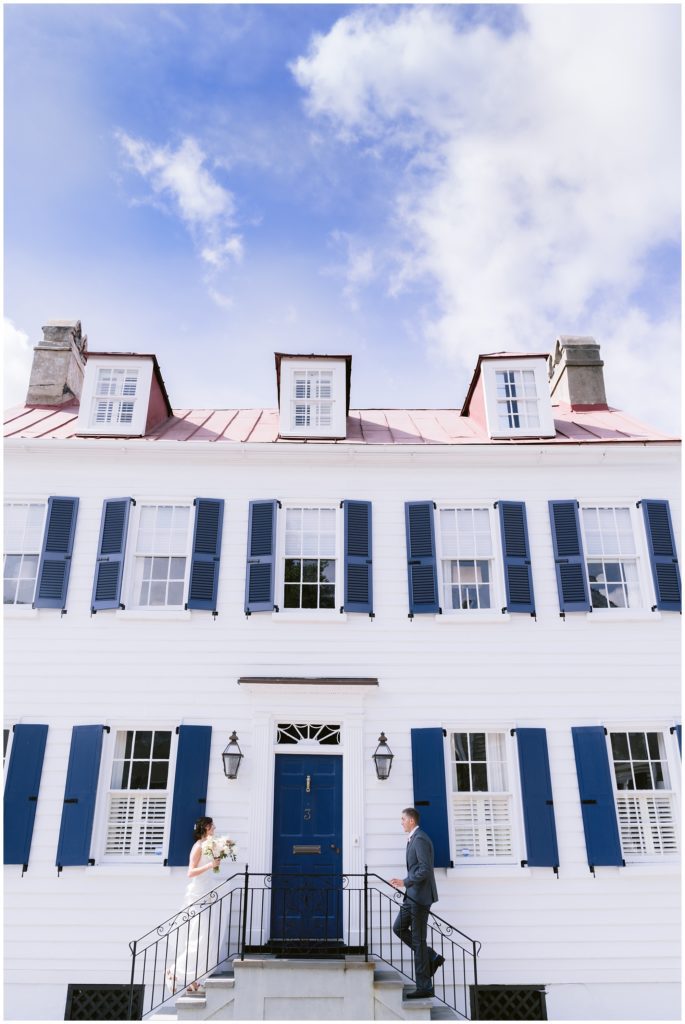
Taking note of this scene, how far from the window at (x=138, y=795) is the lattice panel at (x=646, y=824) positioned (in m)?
6.19

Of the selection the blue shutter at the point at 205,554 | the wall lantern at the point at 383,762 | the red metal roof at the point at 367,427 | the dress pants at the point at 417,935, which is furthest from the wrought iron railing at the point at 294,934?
the red metal roof at the point at 367,427

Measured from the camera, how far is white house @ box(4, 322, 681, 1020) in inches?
355

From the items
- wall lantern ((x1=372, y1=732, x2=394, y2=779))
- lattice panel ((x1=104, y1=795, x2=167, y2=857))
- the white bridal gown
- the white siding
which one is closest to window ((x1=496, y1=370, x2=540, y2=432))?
the white siding

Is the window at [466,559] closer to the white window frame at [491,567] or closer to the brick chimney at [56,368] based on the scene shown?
the white window frame at [491,567]

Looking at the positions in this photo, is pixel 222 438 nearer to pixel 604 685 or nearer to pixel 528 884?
pixel 604 685

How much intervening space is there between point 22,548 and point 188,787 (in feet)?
14.6

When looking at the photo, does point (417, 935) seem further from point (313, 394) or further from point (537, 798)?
point (313, 394)

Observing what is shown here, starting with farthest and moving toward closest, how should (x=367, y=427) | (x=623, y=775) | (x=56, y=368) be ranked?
(x=56, y=368)
(x=367, y=427)
(x=623, y=775)

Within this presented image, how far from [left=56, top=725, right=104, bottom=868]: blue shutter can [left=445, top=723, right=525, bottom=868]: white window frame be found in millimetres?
4733

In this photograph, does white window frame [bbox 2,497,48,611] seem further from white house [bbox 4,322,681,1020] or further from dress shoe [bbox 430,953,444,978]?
dress shoe [bbox 430,953,444,978]

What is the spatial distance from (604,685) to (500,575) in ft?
6.94

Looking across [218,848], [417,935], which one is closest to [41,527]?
[218,848]

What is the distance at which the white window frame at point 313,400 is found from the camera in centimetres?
1202

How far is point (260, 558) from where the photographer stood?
10695 mm
